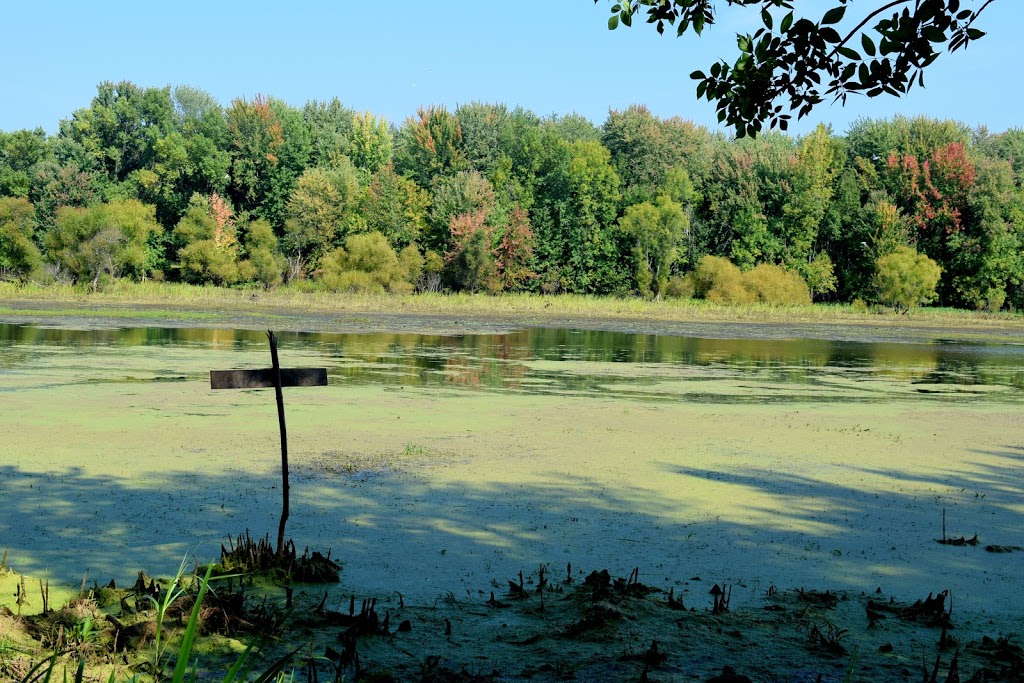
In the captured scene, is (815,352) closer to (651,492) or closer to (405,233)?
(651,492)

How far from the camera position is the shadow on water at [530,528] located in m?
6.07

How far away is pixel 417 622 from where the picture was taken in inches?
197

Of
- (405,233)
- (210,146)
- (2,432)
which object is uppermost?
(210,146)

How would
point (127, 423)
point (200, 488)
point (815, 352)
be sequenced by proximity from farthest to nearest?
point (815, 352) < point (127, 423) < point (200, 488)

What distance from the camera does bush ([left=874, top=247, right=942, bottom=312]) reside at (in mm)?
49875

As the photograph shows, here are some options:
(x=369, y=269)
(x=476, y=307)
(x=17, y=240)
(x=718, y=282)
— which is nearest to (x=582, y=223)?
(x=718, y=282)

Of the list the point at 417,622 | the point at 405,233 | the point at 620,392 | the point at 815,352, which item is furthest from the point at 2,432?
the point at 405,233

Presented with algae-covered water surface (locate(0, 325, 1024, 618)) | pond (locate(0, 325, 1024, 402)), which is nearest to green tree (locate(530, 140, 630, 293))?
pond (locate(0, 325, 1024, 402))

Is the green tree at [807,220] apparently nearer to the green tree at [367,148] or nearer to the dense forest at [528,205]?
the dense forest at [528,205]

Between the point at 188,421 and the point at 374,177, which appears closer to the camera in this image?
the point at 188,421

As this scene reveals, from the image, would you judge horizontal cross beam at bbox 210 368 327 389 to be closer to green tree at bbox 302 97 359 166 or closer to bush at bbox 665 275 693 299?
bush at bbox 665 275 693 299

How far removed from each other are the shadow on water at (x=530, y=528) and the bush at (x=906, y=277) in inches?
1703

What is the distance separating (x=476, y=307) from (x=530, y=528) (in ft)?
136

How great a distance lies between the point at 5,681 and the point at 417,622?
72.0 inches
